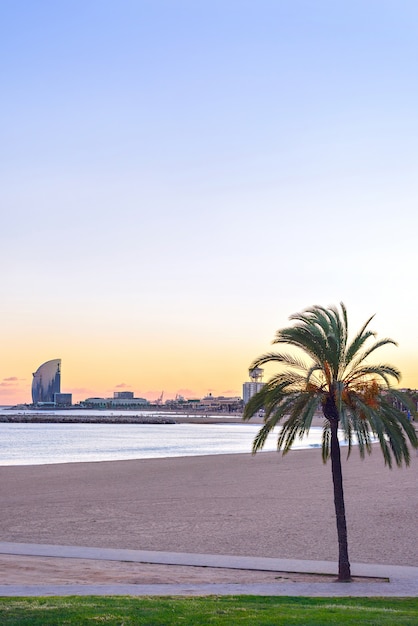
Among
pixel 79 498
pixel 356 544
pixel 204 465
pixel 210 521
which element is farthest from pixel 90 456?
pixel 356 544

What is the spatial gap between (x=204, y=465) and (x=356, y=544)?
84.8 ft

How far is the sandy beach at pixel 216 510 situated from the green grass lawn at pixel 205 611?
5.78m

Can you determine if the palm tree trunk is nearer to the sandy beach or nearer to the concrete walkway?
the concrete walkway

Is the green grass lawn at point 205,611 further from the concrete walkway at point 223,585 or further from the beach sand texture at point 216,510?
the beach sand texture at point 216,510

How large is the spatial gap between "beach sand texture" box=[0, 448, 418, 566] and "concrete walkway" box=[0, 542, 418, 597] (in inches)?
55.4

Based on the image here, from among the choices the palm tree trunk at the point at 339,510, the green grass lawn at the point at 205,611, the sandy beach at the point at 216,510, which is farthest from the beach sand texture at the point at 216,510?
the green grass lawn at the point at 205,611

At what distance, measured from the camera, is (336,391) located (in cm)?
1493

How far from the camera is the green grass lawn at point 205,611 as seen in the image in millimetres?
9930

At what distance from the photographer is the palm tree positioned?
1516 cm

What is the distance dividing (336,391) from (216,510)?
42.4 feet

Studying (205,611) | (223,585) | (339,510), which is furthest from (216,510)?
(205,611)

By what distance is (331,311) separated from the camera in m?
15.8

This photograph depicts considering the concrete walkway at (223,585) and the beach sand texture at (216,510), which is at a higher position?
the concrete walkway at (223,585)

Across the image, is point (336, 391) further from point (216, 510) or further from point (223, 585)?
point (216, 510)
